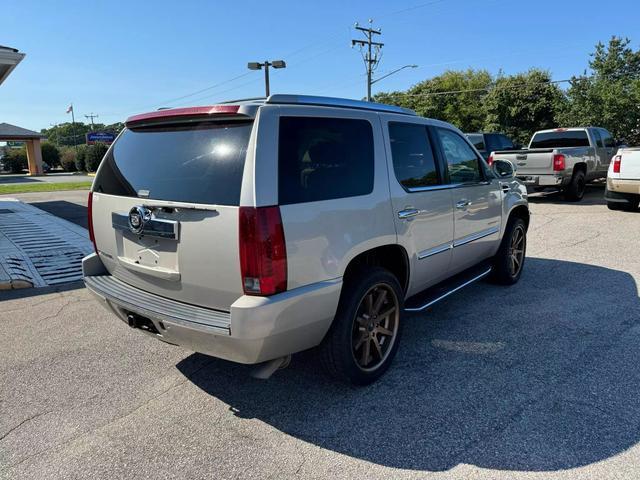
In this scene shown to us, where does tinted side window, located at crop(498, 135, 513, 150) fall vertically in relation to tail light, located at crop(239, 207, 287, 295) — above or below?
above

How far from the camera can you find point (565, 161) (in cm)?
1202

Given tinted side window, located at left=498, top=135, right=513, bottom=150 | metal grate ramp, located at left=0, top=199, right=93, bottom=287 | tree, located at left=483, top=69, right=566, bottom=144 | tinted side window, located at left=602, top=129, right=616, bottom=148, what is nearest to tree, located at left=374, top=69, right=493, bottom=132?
tree, located at left=483, top=69, right=566, bottom=144

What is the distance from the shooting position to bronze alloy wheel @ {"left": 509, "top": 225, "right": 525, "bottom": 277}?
17.9ft

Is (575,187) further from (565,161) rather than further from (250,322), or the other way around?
(250,322)

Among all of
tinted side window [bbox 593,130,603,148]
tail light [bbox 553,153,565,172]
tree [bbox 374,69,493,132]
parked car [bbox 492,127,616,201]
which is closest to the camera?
tail light [bbox 553,153,565,172]

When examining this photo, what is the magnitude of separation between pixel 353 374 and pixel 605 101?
2356 cm

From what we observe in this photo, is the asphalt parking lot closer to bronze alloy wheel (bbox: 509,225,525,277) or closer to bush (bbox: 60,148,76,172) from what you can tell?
bronze alloy wheel (bbox: 509,225,525,277)

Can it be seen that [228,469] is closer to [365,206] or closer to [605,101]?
[365,206]

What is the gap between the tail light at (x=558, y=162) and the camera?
38.9 feet

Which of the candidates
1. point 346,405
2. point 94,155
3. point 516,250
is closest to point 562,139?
point 516,250

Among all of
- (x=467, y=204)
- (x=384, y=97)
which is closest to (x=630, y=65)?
(x=467, y=204)

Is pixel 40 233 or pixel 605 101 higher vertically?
pixel 605 101

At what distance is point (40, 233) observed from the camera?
9.52 m

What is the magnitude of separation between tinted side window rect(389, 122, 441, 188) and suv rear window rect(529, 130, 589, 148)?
11677 millimetres
